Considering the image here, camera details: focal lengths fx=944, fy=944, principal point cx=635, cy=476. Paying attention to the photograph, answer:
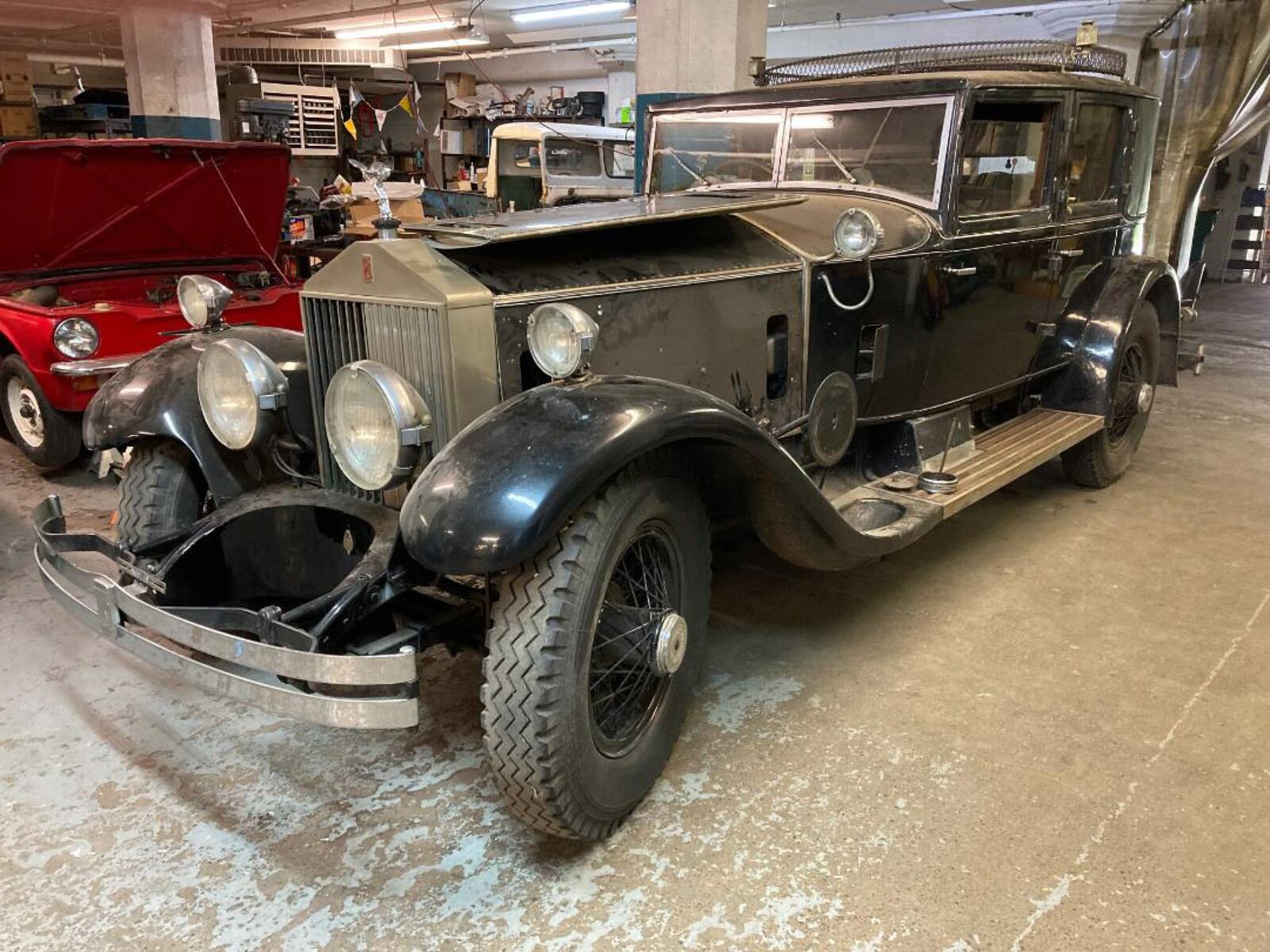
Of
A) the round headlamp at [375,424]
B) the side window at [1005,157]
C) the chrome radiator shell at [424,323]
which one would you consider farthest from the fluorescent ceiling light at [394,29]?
the round headlamp at [375,424]

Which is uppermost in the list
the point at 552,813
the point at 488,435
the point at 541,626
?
the point at 488,435

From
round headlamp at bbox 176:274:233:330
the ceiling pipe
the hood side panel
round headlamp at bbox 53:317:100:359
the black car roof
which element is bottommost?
round headlamp at bbox 53:317:100:359

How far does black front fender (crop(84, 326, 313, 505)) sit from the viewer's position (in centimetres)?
267

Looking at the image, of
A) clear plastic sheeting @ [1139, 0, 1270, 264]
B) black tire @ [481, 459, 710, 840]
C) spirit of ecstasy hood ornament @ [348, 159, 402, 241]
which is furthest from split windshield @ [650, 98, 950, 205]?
clear plastic sheeting @ [1139, 0, 1270, 264]

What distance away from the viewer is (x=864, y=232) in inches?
105

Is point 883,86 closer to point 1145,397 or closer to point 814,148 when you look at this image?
point 814,148

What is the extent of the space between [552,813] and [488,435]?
2.58 feet

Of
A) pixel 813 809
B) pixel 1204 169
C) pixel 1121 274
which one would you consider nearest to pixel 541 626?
pixel 813 809

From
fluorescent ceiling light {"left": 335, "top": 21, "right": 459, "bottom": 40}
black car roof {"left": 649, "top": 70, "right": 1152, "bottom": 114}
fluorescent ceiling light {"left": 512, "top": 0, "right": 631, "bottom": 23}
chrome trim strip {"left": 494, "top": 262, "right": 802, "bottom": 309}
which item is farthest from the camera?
fluorescent ceiling light {"left": 335, "top": 21, "right": 459, "bottom": 40}

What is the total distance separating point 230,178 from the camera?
5.41 metres

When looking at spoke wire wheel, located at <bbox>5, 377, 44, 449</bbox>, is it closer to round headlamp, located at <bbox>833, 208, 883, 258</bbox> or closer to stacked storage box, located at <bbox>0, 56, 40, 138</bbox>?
round headlamp, located at <bbox>833, 208, 883, 258</bbox>

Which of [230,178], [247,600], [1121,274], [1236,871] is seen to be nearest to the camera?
[1236,871]

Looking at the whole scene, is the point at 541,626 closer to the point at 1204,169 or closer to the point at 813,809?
the point at 813,809

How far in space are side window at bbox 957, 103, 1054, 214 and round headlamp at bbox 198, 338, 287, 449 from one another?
90.8 inches
